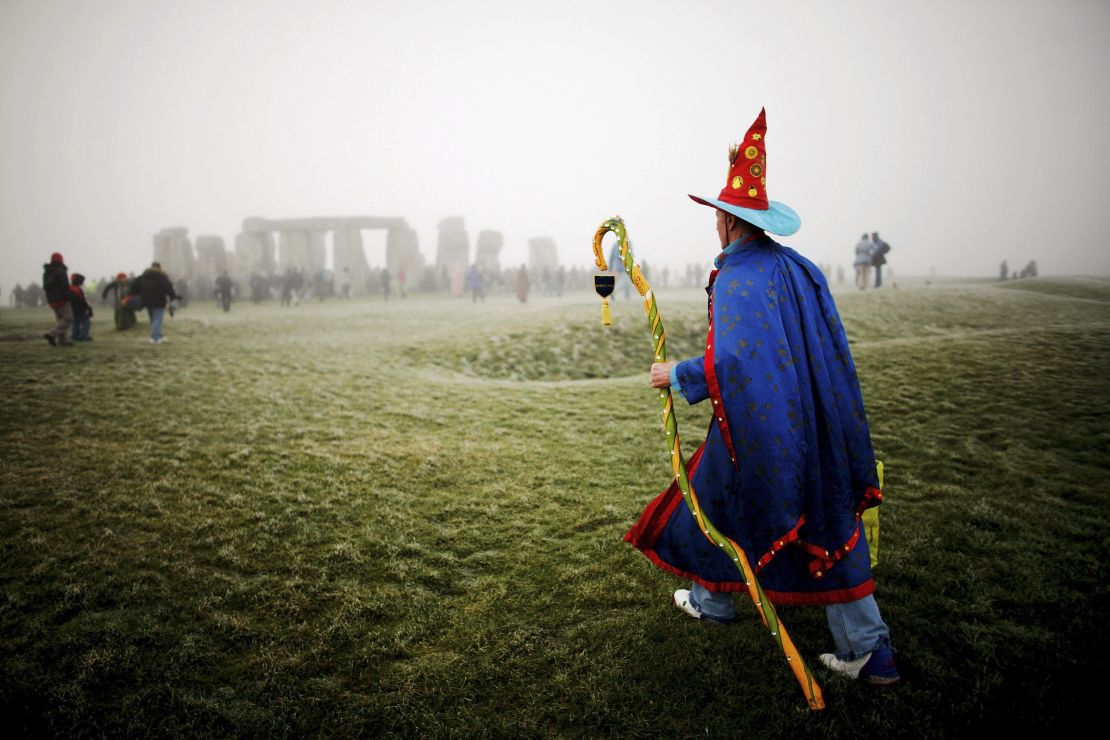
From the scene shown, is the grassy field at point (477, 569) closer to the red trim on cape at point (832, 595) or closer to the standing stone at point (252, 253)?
the red trim on cape at point (832, 595)

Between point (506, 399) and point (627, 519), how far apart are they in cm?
415

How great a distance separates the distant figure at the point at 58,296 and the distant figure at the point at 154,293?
4.30ft

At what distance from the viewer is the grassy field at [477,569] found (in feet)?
7.69

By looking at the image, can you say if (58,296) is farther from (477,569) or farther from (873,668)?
(873,668)

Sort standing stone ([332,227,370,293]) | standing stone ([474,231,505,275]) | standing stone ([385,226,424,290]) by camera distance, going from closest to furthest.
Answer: standing stone ([332,227,370,293]) → standing stone ([385,226,424,290]) → standing stone ([474,231,505,275])

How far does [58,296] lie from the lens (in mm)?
10969

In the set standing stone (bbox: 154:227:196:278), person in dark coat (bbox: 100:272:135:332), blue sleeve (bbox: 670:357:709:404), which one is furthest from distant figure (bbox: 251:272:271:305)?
blue sleeve (bbox: 670:357:709:404)

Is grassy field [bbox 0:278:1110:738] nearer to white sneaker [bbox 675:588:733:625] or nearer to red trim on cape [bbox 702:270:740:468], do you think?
white sneaker [bbox 675:588:733:625]

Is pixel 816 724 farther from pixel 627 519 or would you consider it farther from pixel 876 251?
pixel 876 251

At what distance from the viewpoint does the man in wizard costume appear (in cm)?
227

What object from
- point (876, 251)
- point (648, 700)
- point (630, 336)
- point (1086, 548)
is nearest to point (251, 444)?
point (648, 700)

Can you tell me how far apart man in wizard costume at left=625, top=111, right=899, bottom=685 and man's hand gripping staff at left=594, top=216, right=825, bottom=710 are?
0.29ft

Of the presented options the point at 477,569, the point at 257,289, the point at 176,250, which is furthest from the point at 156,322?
the point at 176,250

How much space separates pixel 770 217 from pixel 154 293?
46.2 feet
